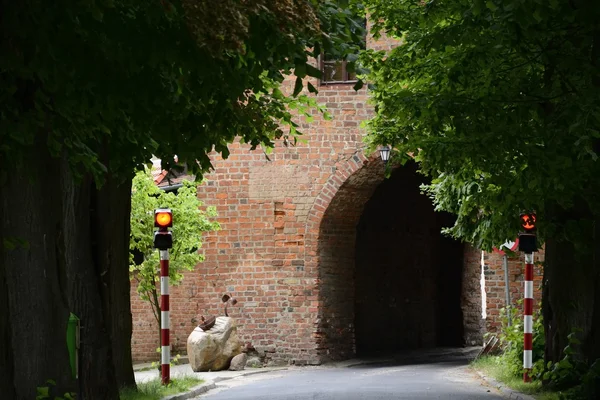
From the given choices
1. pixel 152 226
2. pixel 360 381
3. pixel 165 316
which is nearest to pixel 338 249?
pixel 152 226

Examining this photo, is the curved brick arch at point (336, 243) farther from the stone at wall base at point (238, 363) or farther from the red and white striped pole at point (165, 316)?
the red and white striped pole at point (165, 316)

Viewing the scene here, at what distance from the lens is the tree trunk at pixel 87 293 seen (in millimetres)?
13328

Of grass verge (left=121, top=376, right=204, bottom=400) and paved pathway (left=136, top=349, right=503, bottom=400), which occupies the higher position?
grass verge (left=121, top=376, right=204, bottom=400)

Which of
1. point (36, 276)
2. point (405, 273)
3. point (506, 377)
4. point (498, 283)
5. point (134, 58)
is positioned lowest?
point (506, 377)

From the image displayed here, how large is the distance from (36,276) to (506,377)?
394 inches

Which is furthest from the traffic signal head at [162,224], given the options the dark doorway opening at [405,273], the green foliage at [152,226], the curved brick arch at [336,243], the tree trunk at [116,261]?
the dark doorway opening at [405,273]

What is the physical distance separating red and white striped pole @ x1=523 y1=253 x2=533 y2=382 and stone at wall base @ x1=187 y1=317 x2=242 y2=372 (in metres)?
7.39

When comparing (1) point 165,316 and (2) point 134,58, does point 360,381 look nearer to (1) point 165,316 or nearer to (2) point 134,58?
(1) point 165,316

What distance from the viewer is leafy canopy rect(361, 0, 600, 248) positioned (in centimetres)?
1254

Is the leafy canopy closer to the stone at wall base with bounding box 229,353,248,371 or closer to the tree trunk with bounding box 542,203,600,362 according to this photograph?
the tree trunk with bounding box 542,203,600,362

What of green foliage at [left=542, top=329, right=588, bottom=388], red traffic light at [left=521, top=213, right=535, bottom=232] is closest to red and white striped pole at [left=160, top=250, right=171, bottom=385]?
red traffic light at [left=521, top=213, right=535, bottom=232]

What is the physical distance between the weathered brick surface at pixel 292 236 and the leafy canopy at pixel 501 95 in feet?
33.5

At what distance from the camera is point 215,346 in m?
24.3

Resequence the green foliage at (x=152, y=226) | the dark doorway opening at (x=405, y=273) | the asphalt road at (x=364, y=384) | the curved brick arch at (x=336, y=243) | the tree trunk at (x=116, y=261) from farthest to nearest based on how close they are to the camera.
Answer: the dark doorway opening at (x=405, y=273) < the curved brick arch at (x=336, y=243) < the green foliage at (x=152, y=226) < the asphalt road at (x=364, y=384) < the tree trunk at (x=116, y=261)
